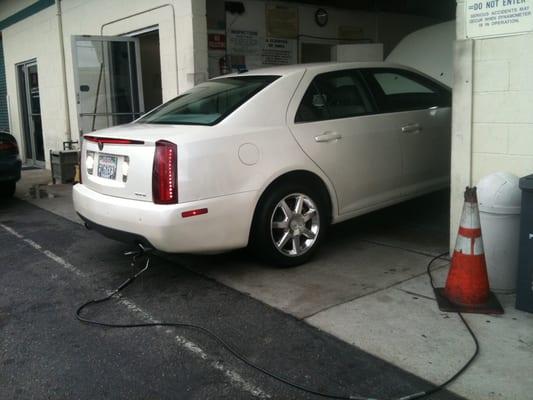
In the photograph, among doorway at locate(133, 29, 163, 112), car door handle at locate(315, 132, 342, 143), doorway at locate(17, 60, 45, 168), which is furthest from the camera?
doorway at locate(17, 60, 45, 168)

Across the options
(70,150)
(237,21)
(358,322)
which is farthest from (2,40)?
(358,322)

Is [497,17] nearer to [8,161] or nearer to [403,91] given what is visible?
[403,91]

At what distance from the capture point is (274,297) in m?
4.27

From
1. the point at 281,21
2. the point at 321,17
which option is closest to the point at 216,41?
the point at 281,21

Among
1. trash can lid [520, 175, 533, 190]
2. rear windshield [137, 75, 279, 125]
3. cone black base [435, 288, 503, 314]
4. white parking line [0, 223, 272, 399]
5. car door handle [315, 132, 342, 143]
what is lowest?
white parking line [0, 223, 272, 399]

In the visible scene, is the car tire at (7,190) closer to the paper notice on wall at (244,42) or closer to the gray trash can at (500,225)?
the paper notice on wall at (244,42)

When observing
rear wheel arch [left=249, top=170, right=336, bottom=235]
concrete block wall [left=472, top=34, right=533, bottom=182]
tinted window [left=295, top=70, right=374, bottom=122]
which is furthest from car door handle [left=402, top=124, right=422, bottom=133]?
rear wheel arch [left=249, top=170, right=336, bottom=235]

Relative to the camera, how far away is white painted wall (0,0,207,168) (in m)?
7.89

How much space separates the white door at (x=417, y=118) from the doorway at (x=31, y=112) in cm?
996

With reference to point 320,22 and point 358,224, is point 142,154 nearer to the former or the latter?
point 358,224

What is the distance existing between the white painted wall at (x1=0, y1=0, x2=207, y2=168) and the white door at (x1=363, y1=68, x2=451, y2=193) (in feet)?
10.3

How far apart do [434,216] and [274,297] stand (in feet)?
9.93

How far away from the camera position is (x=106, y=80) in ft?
32.6

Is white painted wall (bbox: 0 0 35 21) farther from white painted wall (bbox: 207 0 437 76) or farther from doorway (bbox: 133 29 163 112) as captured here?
white painted wall (bbox: 207 0 437 76)
